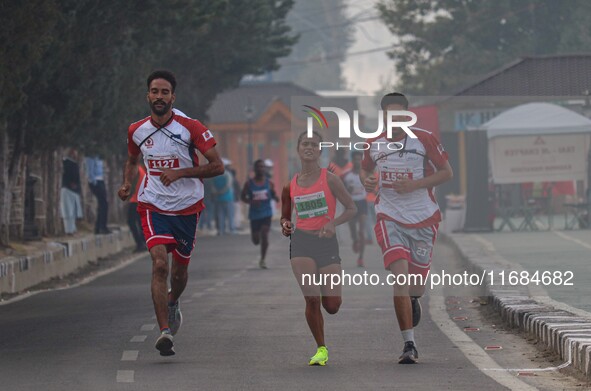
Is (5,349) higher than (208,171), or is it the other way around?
(208,171)

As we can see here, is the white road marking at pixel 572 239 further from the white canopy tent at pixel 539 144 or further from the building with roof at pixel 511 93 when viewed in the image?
the building with roof at pixel 511 93

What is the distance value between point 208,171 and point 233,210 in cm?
3188

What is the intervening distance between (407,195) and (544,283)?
636 centimetres

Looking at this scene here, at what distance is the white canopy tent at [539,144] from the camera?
112ft

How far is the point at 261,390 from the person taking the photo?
36.0 ft

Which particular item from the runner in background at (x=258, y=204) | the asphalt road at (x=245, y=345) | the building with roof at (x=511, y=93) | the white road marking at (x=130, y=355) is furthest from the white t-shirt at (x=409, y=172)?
the runner in background at (x=258, y=204)

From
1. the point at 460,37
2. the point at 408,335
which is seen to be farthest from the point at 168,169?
the point at 460,37

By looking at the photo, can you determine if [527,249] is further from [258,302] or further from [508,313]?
[508,313]

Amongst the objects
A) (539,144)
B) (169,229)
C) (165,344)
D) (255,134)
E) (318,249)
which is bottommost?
(165,344)

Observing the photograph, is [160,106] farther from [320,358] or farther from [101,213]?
[101,213]

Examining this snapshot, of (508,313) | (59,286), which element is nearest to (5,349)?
(508,313)

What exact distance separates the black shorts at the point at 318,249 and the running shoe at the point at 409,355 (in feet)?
2.73

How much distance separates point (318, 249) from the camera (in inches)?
509

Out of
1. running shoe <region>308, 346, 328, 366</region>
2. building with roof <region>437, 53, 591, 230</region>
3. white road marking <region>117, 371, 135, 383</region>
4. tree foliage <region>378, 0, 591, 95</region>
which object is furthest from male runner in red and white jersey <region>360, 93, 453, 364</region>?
tree foliage <region>378, 0, 591, 95</region>
